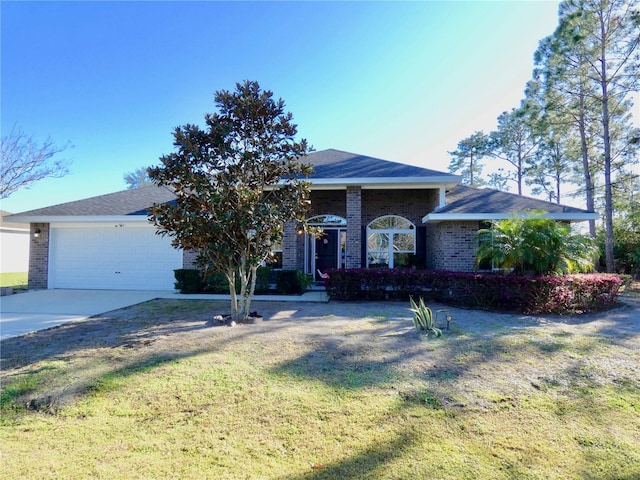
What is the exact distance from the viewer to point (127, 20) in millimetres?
9312

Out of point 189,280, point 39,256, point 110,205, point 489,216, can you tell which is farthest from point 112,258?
point 489,216

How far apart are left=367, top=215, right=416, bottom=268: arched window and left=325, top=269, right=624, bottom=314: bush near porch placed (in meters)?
3.37

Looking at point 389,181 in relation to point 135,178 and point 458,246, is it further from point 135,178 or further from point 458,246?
point 135,178

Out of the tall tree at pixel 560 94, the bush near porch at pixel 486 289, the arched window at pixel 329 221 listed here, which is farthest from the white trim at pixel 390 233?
the tall tree at pixel 560 94

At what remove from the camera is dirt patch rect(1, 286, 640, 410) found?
3695mm

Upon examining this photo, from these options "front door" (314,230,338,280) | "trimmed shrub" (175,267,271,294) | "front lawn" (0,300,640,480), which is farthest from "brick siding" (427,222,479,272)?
"trimmed shrub" (175,267,271,294)

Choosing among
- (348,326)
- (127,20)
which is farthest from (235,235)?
(127,20)

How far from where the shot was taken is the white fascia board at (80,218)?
1159cm

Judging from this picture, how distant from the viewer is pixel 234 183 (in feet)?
21.0

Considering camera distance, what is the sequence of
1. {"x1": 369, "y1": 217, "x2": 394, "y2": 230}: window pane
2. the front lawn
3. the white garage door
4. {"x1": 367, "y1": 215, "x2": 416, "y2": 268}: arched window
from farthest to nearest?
{"x1": 369, "y1": 217, "x2": 394, "y2": 230}: window pane, {"x1": 367, "y1": 215, "x2": 416, "y2": 268}: arched window, the white garage door, the front lawn

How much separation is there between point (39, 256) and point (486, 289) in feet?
49.9

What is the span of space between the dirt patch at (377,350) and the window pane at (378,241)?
5312 mm

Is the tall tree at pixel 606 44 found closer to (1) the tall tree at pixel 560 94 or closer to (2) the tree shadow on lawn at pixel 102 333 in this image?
(1) the tall tree at pixel 560 94

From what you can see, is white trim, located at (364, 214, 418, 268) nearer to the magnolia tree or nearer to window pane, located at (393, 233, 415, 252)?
window pane, located at (393, 233, 415, 252)
